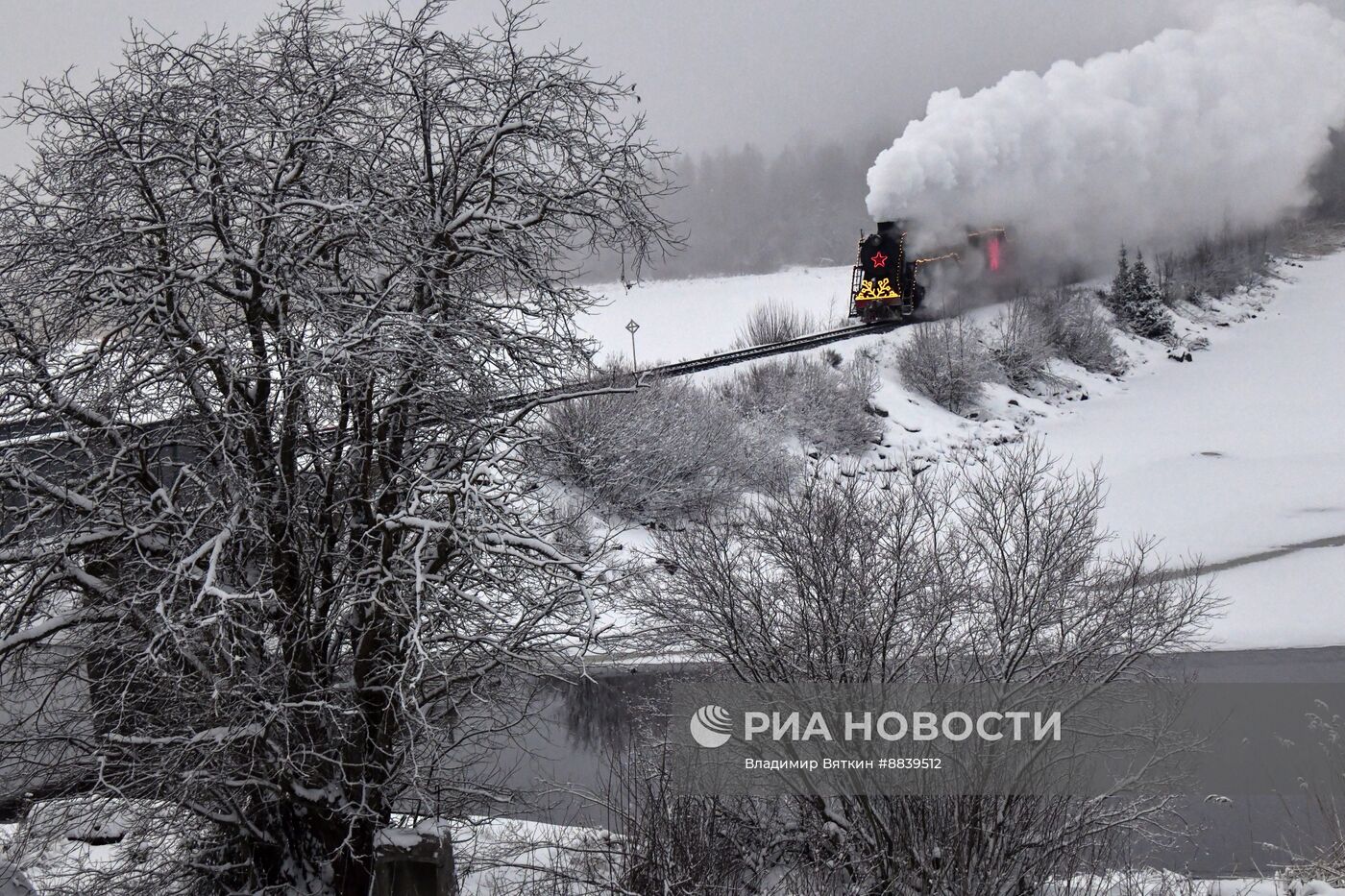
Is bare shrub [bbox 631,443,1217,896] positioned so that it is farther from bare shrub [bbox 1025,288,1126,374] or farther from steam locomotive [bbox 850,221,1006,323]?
bare shrub [bbox 1025,288,1126,374]

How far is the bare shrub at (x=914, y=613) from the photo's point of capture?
878 centimetres

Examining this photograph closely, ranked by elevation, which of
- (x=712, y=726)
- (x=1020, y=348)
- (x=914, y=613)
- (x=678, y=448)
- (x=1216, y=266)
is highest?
(x=1216, y=266)

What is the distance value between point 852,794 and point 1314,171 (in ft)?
199

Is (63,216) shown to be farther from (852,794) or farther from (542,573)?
(852,794)

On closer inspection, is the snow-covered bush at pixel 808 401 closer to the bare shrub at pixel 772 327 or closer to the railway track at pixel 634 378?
the railway track at pixel 634 378

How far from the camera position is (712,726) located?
10164mm

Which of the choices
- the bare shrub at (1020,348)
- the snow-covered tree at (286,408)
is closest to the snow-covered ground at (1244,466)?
the bare shrub at (1020,348)

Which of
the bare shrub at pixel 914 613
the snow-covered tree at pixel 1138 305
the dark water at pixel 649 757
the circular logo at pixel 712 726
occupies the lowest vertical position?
the dark water at pixel 649 757

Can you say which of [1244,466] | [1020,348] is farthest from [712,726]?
[1020,348]

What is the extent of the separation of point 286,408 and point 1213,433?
97.5ft

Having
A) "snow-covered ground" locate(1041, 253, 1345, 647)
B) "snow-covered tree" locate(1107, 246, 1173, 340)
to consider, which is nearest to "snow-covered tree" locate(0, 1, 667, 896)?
"snow-covered ground" locate(1041, 253, 1345, 647)

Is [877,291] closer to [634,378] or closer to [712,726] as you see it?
[712,726]

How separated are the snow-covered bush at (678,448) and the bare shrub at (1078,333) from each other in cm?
1520

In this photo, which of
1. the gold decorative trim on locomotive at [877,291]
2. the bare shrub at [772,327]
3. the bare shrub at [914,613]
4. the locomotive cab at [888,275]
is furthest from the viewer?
the bare shrub at [772,327]
